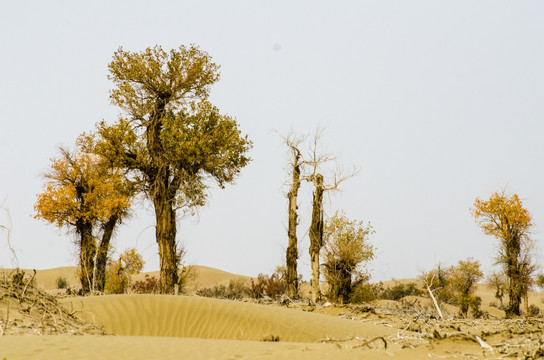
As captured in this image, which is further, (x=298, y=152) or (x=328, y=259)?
(x=328, y=259)

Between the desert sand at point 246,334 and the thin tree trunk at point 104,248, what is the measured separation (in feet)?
54.0

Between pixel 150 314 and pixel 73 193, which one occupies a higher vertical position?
pixel 73 193

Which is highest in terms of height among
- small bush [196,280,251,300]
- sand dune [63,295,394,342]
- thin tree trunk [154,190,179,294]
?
thin tree trunk [154,190,179,294]

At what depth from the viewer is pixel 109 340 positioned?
4242mm

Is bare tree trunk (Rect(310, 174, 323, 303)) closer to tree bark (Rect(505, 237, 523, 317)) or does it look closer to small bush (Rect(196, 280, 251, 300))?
small bush (Rect(196, 280, 251, 300))

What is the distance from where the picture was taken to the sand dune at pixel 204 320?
328 inches

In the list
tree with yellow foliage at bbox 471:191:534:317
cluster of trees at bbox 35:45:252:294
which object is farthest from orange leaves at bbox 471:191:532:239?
cluster of trees at bbox 35:45:252:294

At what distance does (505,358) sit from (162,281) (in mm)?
17262

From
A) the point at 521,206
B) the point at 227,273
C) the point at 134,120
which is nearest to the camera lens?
the point at 134,120

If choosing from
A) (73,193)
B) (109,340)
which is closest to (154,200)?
(73,193)

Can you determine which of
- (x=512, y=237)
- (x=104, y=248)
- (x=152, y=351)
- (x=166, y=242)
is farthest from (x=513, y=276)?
(x=152, y=351)

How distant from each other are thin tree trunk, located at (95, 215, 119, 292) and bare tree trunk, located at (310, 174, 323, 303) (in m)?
12.6

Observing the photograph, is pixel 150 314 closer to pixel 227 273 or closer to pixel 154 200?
pixel 154 200

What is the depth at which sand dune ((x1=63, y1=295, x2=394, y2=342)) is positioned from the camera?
8336 millimetres
